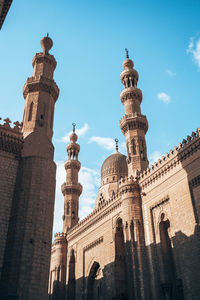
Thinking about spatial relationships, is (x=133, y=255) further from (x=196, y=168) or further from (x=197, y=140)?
(x=197, y=140)

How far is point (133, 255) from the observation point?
15.6 metres

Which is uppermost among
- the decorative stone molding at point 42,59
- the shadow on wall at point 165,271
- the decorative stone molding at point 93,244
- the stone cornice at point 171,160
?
the decorative stone molding at point 42,59

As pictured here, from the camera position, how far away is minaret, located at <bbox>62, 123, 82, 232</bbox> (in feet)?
87.0

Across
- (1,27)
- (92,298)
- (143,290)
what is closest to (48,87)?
(1,27)

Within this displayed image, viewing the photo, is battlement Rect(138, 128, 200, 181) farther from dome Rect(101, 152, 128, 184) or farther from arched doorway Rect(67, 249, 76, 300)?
dome Rect(101, 152, 128, 184)

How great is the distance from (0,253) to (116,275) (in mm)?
9017

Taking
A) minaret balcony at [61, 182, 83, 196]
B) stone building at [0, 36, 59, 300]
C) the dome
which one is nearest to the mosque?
stone building at [0, 36, 59, 300]

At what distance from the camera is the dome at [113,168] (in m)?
31.5

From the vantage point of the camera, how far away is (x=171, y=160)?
15.6m

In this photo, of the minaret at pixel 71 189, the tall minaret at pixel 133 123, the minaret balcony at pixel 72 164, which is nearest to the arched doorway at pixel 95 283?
the minaret at pixel 71 189

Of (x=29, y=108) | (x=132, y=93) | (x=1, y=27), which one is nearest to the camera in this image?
(x=1, y=27)

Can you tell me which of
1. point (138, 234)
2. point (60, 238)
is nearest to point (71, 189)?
point (60, 238)

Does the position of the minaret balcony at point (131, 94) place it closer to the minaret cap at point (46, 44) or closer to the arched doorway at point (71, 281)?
the minaret cap at point (46, 44)

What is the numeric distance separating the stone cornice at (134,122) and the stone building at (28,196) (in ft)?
27.0
